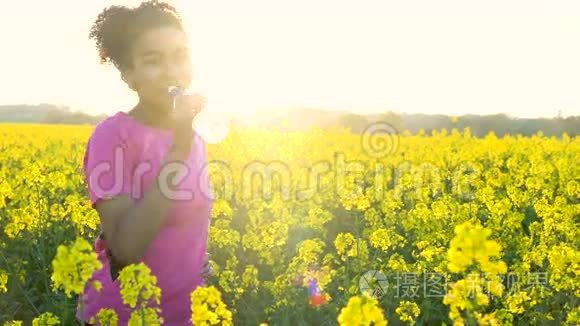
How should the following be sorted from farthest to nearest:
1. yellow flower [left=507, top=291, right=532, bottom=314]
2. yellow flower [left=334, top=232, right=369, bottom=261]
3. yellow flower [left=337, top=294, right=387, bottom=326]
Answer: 1. yellow flower [left=334, top=232, right=369, bottom=261]
2. yellow flower [left=507, top=291, right=532, bottom=314]
3. yellow flower [left=337, top=294, right=387, bottom=326]

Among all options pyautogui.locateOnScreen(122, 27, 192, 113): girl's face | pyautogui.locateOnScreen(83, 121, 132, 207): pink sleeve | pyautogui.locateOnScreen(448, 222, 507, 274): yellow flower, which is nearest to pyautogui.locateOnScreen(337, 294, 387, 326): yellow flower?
pyautogui.locateOnScreen(448, 222, 507, 274): yellow flower

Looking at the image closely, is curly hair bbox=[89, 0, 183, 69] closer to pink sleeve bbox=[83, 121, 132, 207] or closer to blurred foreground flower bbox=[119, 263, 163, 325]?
pink sleeve bbox=[83, 121, 132, 207]

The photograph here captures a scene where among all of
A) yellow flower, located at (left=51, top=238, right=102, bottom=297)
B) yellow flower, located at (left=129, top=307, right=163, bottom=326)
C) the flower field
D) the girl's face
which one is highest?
the girl's face

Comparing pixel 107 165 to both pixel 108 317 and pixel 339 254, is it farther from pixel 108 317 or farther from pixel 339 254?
pixel 339 254

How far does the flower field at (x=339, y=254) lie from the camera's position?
6.12 feet

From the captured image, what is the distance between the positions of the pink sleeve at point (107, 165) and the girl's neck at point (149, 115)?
0.46 ft

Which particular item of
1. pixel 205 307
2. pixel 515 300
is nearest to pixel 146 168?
pixel 205 307

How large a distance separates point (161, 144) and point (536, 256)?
2215mm

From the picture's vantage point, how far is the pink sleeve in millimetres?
2432

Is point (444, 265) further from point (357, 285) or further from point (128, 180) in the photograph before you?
point (128, 180)

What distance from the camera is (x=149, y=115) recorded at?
2746 millimetres

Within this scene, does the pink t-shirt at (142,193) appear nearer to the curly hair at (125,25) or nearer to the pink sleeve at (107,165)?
the pink sleeve at (107,165)

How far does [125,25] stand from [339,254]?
2.46 metres

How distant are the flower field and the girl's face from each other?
2.45 ft
